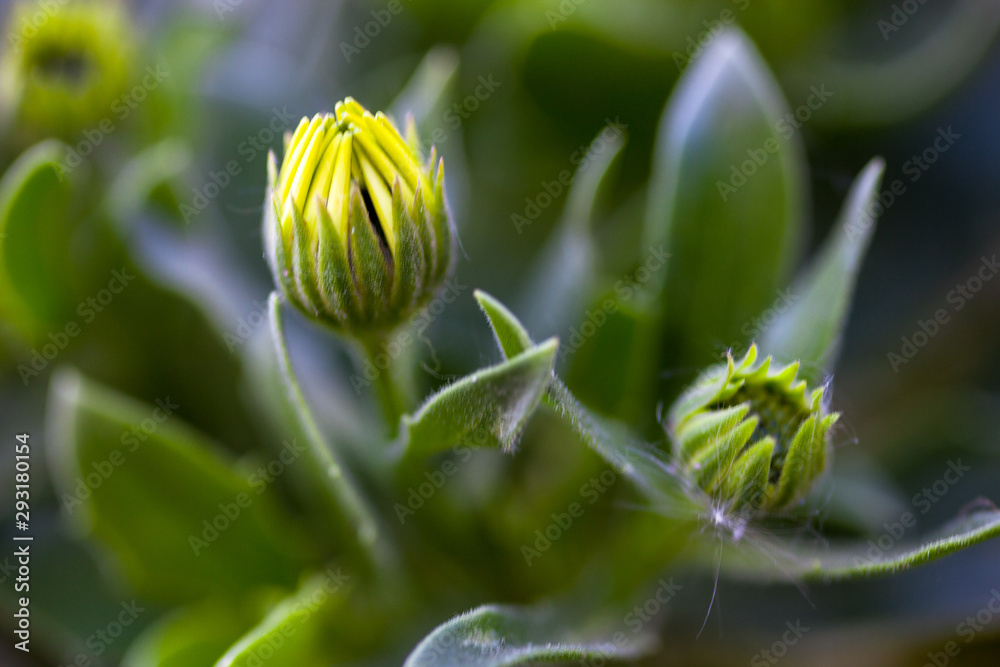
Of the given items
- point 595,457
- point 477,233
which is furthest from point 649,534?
Result: point 477,233

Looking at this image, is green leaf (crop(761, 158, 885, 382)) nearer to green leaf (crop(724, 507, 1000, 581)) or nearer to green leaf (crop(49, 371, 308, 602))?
green leaf (crop(724, 507, 1000, 581))

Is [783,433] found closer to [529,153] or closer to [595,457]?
[595,457]

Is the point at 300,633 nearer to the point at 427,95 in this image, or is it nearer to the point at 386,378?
the point at 386,378

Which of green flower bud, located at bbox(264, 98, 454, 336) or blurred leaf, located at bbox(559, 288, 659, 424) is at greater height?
green flower bud, located at bbox(264, 98, 454, 336)

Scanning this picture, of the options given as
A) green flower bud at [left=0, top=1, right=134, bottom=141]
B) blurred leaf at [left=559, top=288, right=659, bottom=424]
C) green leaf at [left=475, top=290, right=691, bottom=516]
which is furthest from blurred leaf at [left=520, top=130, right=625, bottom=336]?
green flower bud at [left=0, top=1, right=134, bottom=141]

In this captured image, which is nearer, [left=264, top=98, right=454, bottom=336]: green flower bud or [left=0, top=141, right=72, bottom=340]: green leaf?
[left=264, top=98, right=454, bottom=336]: green flower bud

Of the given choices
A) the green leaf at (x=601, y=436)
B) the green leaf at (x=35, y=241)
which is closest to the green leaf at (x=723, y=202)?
the green leaf at (x=601, y=436)

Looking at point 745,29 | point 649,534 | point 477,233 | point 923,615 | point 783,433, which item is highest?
point 745,29
